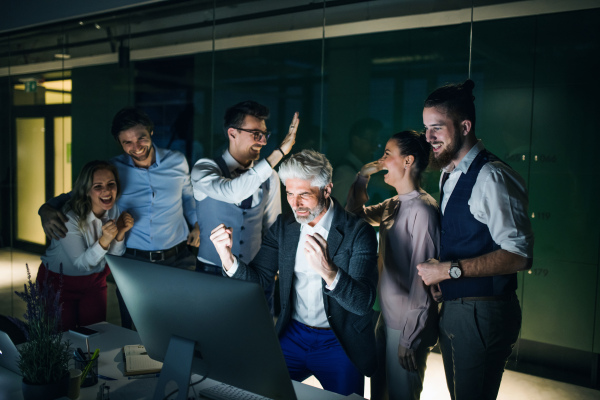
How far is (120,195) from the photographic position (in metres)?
3.47

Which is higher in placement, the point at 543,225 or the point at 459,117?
the point at 459,117

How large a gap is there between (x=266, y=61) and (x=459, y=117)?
1985 millimetres

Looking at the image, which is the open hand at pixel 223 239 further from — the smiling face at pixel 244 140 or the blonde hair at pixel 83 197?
the blonde hair at pixel 83 197

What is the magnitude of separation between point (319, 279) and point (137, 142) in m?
1.87

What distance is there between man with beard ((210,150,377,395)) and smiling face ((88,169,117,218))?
4.78ft

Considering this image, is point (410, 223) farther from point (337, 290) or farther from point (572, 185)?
point (572, 185)

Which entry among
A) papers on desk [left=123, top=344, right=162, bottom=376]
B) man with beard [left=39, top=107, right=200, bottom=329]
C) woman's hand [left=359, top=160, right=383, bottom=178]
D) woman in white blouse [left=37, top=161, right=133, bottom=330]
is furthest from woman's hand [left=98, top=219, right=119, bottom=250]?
woman's hand [left=359, top=160, right=383, bottom=178]

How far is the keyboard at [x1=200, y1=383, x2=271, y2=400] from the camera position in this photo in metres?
1.75

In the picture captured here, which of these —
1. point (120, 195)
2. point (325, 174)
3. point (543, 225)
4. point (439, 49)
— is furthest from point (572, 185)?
point (120, 195)

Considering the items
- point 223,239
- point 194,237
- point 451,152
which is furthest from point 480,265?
point 194,237

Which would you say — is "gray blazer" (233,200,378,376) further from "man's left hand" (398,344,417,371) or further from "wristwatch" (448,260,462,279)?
"wristwatch" (448,260,462,279)

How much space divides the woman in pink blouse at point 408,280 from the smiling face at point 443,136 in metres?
0.25

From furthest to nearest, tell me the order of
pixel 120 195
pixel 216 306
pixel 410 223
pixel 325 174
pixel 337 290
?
pixel 120 195 < pixel 410 223 < pixel 325 174 < pixel 337 290 < pixel 216 306

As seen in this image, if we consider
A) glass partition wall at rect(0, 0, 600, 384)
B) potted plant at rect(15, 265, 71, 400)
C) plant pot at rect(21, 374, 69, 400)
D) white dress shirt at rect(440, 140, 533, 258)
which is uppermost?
glass partition wall at rect(0, 0, 600, 384)
